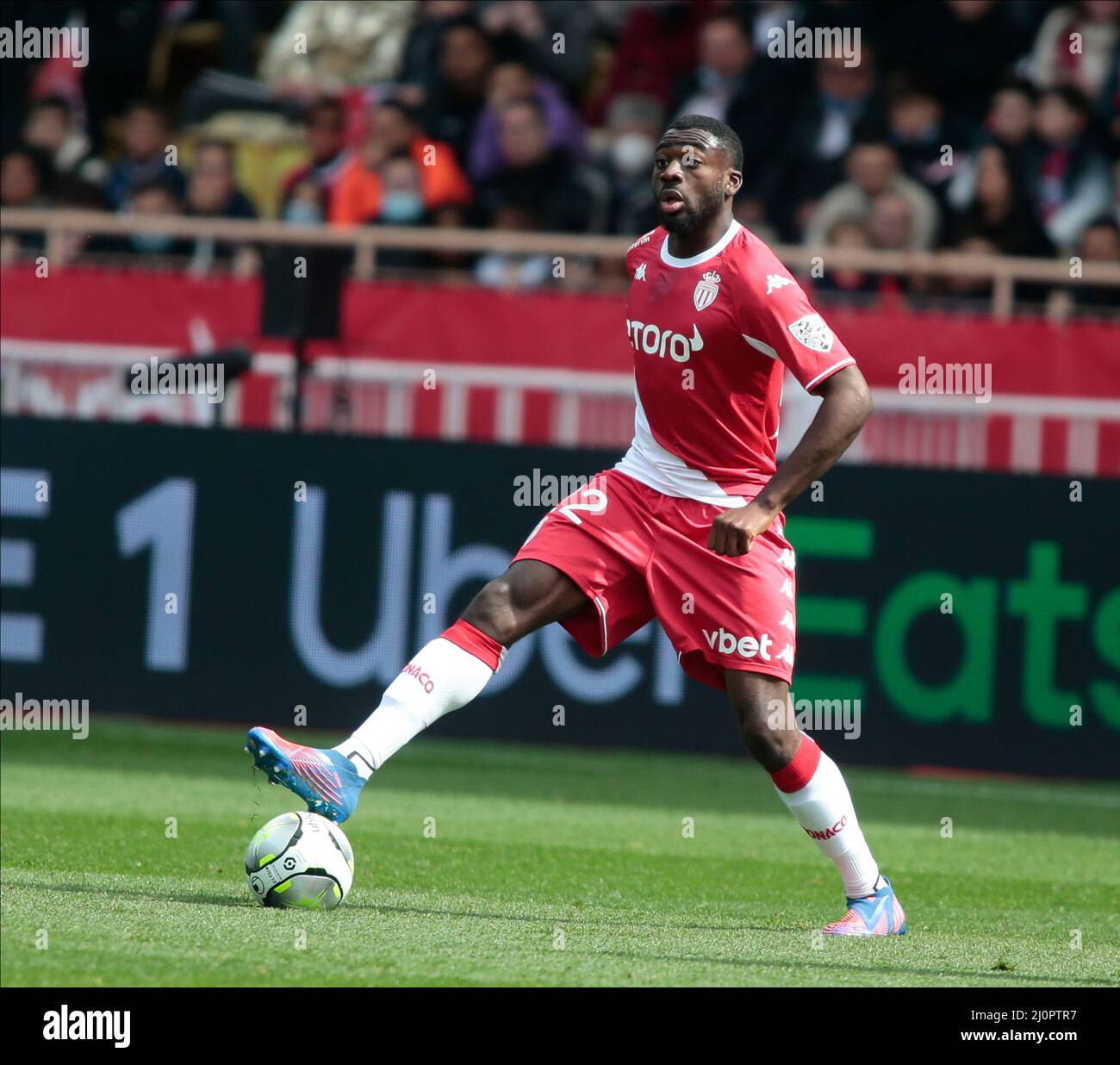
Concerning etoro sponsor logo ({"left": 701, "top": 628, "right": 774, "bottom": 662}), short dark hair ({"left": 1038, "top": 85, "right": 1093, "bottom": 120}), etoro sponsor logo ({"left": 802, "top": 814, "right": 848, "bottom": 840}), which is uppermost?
short dark hair ({"left": 1038, "top": 85, "right": 1093, "bottom": 120})

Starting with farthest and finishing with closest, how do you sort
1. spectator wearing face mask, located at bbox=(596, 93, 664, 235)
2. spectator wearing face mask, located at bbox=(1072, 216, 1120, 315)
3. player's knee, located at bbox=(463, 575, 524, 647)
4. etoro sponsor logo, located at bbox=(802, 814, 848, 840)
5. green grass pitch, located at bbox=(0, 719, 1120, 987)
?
spectator wearing face mask, located at bbox=(596, 93, 664, 235) → spectator wearing face mask, located at bbox=(1072, 216, 1120, 315) → etoro sponsor logo, located at bbox=(802, 814, 848, 840) → player's knee, located at bbox=(463, 575, 524, 647) → green grass pitch, located at bbox=(0, 719, 1120, 987)

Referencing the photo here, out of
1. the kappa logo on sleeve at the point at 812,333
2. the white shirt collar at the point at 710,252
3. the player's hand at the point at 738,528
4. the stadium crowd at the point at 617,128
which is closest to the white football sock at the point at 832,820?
the player's hand at the point at 738,528

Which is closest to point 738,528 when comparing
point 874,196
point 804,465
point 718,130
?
point 804,465

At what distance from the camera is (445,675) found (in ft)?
21.4

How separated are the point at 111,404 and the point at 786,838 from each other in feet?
19.8

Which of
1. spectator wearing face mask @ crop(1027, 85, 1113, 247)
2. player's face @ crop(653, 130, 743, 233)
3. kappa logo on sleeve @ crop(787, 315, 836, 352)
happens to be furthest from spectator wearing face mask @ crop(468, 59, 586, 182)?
kappa logo on sleeve @ crop(787, 315, 836, 352)

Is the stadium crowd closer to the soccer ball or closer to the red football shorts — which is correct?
the red football shorts

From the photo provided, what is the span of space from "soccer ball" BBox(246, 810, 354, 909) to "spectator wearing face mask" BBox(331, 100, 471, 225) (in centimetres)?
880

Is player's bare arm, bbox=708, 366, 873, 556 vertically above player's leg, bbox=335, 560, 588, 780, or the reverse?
player's bare arm, bbox=708, 366, 873, 556

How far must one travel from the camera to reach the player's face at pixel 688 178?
6555 millimetres

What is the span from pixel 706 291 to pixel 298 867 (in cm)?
213

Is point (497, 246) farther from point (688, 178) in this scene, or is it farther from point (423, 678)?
point (423, 678)

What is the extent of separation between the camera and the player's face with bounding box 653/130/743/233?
6555 mm

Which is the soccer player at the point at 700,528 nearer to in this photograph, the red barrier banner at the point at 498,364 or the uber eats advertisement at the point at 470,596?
the uber eats advertisement at the point at 470,596
